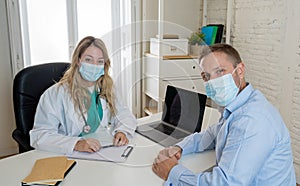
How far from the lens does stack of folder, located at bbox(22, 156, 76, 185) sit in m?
1.01

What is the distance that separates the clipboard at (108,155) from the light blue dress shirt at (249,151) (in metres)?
0.27

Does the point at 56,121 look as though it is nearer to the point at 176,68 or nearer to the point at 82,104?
the point at 82,104

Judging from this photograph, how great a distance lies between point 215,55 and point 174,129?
602 mm

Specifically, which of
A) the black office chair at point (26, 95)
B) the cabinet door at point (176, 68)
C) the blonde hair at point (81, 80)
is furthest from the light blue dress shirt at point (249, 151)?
the cabinet door at point (176, 68)

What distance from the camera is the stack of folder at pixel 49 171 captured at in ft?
3.32

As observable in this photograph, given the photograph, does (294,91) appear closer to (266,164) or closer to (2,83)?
(266,164)

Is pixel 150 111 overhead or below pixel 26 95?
below

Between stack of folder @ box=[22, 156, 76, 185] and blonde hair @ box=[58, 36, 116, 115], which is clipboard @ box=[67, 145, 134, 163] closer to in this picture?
stack of folder @ box=[22, 156, 76, 185]

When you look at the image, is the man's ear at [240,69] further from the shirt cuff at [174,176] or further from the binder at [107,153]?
the binder at [107,153]

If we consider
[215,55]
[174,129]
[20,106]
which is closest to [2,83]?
[20,106]

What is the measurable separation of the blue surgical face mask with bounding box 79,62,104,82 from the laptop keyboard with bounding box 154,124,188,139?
17.0 inches

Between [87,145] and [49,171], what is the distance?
0.80 feet

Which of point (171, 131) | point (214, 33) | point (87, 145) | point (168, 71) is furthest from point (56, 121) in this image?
point (214, 33)

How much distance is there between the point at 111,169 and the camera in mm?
1145
